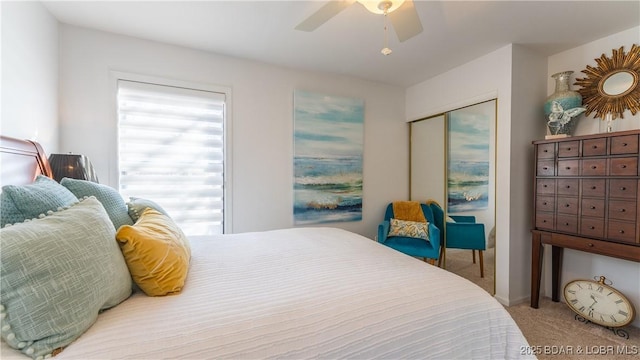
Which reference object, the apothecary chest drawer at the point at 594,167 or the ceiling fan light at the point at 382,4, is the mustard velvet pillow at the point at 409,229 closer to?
the apothecary chest drawer at the point at 594,167

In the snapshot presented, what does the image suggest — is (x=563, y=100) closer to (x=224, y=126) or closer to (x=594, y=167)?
(x=594, y=167)

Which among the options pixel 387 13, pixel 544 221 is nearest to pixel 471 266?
pixel 544 221

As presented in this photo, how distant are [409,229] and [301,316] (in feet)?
8.04

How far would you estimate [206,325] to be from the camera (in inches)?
34.2

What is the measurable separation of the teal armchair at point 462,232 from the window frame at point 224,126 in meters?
2.47

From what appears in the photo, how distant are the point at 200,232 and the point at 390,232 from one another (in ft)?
6.95

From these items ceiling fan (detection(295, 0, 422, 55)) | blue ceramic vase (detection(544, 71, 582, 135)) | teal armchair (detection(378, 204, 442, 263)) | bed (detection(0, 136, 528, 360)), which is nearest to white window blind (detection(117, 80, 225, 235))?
bed (detection(0, 136, 528, 360))

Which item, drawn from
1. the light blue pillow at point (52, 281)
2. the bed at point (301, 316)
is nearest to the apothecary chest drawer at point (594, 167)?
the bed at point (301, 316)

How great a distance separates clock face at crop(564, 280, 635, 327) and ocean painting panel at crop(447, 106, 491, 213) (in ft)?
3.15

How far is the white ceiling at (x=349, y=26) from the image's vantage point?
1949 mm


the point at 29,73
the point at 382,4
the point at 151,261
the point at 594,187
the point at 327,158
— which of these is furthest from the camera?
the point at 327,158

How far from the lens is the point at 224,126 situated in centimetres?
280

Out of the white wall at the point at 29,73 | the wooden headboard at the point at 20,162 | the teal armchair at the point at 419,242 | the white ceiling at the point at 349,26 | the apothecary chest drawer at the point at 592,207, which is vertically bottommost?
the teal armchair at the point at 419,242

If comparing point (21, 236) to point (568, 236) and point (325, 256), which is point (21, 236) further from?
point (568, 236)
